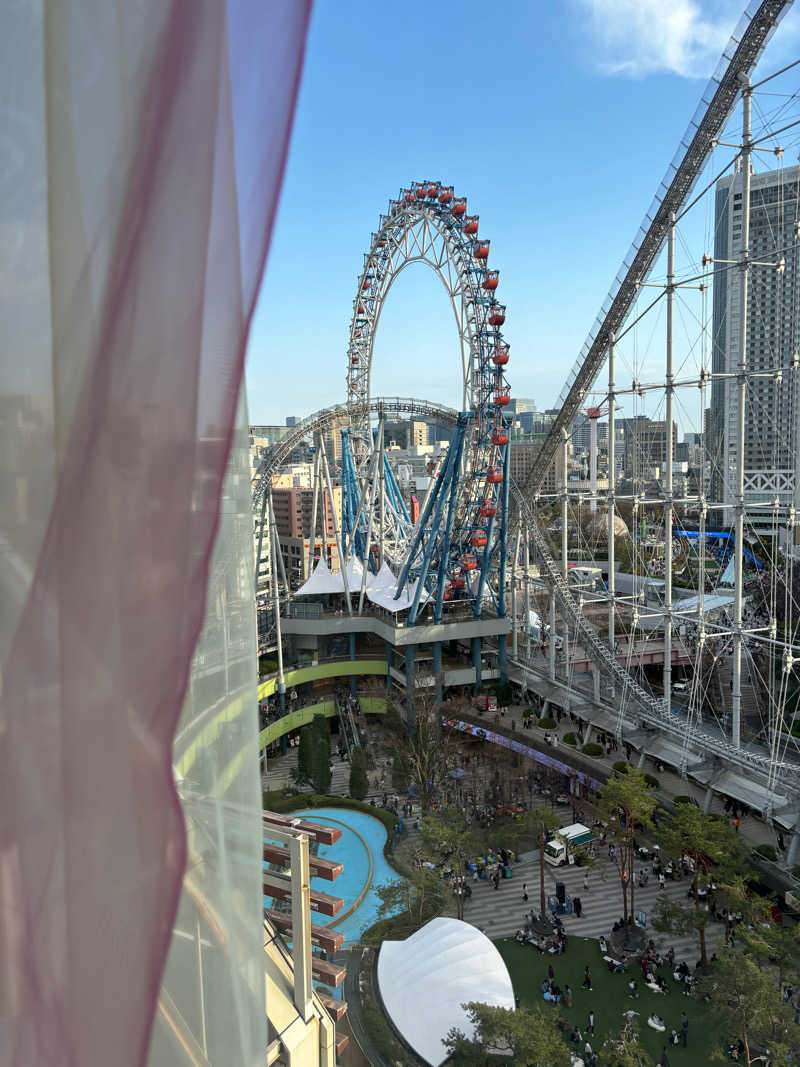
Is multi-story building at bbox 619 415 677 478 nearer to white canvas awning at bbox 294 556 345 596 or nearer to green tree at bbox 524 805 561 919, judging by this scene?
green tree at bbox 524 805 561 919

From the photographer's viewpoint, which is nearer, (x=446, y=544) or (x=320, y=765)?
(x=320, y=765)

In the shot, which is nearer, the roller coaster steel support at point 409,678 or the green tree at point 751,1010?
the green tree at point 751,1010

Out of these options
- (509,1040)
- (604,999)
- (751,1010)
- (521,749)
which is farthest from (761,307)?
(509,1040)

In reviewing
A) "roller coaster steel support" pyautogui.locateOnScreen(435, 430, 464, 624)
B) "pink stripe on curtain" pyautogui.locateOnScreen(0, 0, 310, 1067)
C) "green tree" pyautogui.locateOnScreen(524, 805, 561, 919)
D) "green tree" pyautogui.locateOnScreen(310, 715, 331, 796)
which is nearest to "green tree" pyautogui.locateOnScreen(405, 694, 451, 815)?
"green tree" pyautogui.locateOnScreen(310, 715, 331, 796)

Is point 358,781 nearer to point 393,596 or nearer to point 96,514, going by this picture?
point 393,596

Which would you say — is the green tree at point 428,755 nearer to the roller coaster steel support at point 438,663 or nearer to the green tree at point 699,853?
the roller coaster steel support at point 438,663

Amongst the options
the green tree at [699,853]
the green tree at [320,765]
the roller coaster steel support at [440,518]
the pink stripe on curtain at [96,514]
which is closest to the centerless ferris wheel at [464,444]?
the roller coaster steel support at [440,518]

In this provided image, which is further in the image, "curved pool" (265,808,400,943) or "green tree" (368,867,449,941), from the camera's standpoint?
"curved pool" (265,808,400,943)
